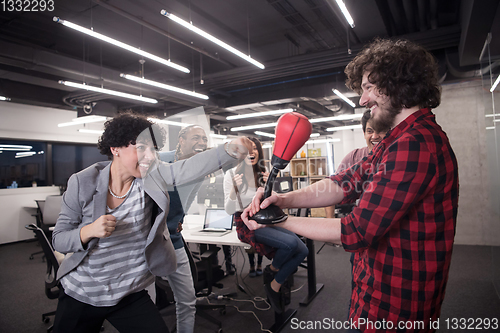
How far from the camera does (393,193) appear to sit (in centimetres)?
76

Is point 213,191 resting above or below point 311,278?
above

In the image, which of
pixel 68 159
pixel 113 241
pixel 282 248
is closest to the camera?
pixel 113 241

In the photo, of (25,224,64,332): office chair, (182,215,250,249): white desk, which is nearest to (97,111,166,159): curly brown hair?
(182,215,250,249): white desk

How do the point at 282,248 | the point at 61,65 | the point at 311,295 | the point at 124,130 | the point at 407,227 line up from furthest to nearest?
the point at 61,65, the point at 311,295, the point at 282,248, the point at 124,130, the point at 407,227

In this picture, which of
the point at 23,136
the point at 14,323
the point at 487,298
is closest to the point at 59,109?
the point at 23,136

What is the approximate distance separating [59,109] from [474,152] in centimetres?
1025

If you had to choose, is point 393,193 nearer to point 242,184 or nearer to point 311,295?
point 242,184

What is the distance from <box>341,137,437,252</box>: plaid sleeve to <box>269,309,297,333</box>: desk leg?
2380 mm

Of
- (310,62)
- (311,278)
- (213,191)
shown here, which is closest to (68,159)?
(310,62)

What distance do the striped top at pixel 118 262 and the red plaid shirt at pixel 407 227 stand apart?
3.34 feet

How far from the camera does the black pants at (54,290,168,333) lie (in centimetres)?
135

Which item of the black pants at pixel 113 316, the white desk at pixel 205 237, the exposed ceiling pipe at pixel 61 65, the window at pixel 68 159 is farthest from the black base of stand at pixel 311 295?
the window at pixel 68 159

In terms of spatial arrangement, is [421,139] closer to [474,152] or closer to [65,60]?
[474,152]

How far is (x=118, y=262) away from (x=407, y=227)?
1.25 meters
